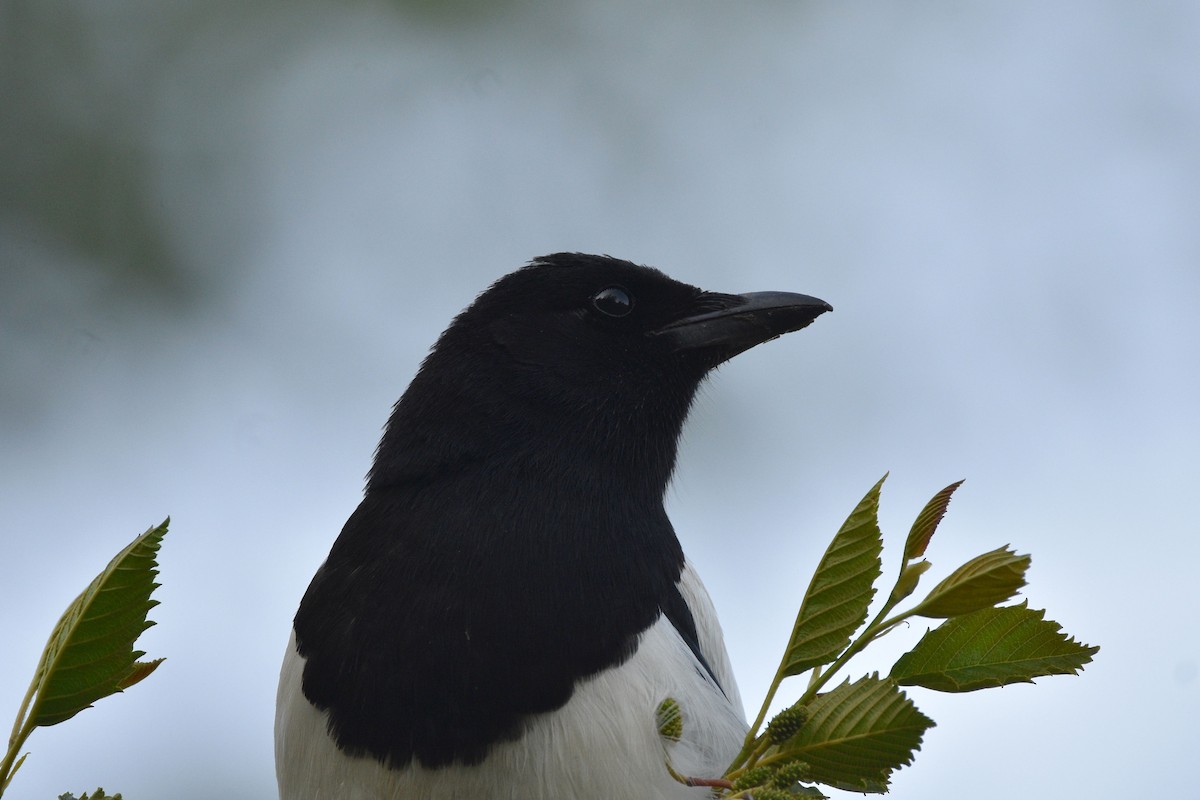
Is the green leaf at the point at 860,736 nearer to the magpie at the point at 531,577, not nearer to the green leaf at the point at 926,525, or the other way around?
the green leaf at the point at 926,525

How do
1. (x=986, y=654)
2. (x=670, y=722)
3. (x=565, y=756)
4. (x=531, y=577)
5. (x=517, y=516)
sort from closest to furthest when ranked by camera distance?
(x=986, y=654)
(x=670, y=722)
(x=565, y=756)
(x=531, y=577)
(x=517, y=516)

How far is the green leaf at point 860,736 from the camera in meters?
1.68

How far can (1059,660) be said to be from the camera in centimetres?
177

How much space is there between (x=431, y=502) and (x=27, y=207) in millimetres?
4594

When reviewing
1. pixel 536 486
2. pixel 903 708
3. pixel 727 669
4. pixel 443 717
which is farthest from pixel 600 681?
pixel 903 708

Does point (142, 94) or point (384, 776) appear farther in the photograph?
point (142, 94)

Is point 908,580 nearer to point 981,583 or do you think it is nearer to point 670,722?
point 981,583

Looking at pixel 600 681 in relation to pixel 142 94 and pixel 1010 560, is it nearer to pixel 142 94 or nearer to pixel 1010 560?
pixel 1010 560

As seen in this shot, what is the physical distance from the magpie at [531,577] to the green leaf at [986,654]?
665mm

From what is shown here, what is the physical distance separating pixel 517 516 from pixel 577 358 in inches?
25.7

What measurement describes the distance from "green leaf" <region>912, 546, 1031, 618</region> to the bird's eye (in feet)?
6.90

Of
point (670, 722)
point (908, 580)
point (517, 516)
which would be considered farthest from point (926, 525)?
point (517, 516)

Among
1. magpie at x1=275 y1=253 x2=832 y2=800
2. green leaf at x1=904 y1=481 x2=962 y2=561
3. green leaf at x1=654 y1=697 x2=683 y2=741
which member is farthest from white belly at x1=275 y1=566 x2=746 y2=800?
green leaf at x1=904 y1=481 x2=962 y2=561

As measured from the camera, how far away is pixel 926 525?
1774 millimetres
